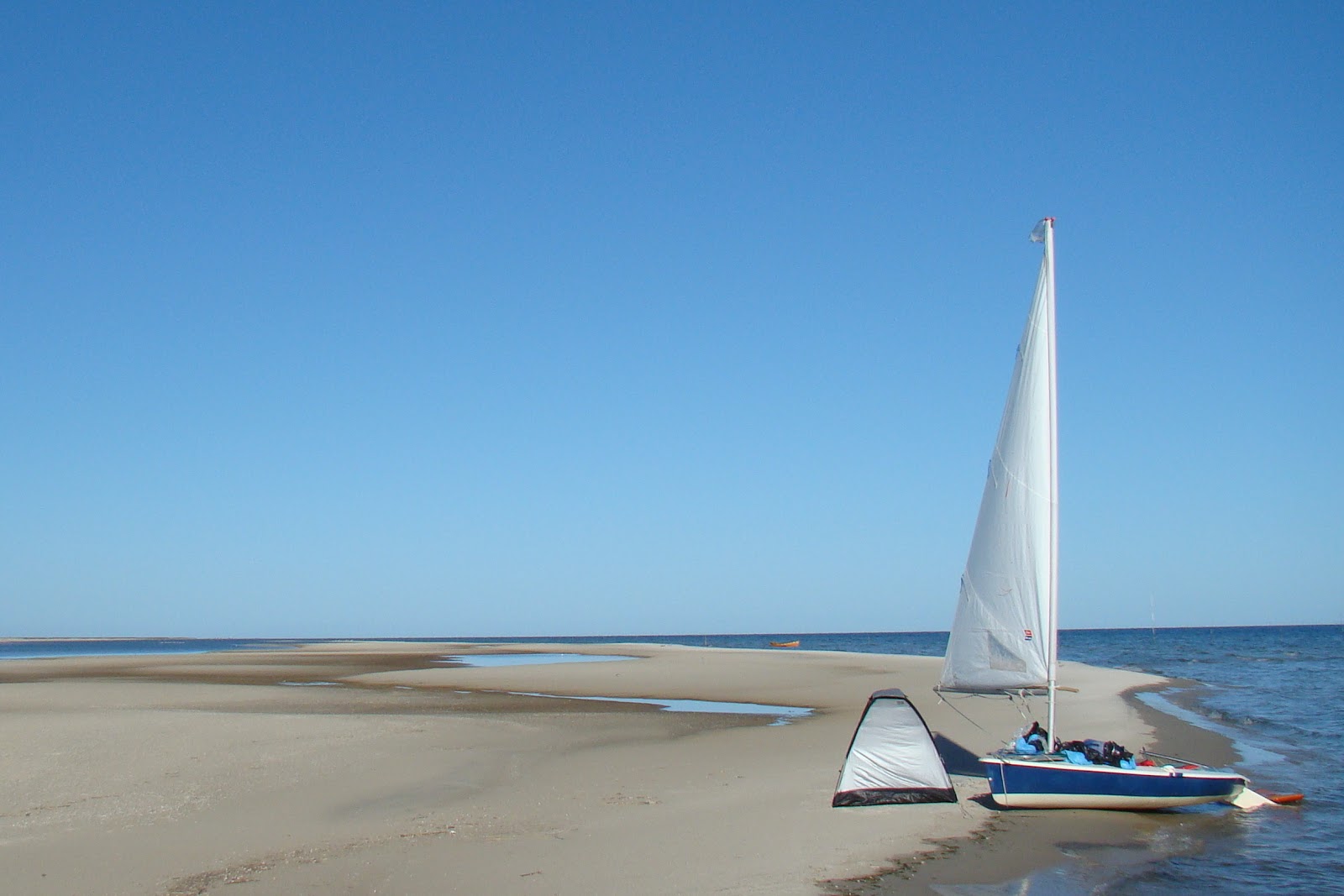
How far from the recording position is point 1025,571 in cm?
1510

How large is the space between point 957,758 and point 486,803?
9197mm

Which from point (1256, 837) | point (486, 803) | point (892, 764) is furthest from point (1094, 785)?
point (486, 803)

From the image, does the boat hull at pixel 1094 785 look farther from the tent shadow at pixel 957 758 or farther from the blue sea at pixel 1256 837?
the tent shadow at pixel 957 758

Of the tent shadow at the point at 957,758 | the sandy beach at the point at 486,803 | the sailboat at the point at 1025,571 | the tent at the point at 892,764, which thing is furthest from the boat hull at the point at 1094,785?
the tent shadow at the point at 957,758

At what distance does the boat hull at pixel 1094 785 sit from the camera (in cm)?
1323

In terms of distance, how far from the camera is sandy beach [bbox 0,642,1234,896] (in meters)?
10.2

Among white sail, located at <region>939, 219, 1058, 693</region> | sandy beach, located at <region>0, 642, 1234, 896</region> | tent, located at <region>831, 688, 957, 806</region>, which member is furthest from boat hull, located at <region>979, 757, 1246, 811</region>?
white sail, located at <region>939, 219, 1058, 693</region>

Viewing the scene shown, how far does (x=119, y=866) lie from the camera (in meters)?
10.1

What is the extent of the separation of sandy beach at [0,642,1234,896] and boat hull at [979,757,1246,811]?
253mm

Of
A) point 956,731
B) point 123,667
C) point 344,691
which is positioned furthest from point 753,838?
point 123,667

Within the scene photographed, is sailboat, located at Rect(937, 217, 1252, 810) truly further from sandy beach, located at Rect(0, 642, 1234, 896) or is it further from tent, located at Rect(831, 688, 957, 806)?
sandy beach, located at Rect(0, 642, 1234, 896)

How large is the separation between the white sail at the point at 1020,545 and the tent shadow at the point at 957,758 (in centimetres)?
168

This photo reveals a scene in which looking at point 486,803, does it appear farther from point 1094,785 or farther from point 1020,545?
point 1020,545

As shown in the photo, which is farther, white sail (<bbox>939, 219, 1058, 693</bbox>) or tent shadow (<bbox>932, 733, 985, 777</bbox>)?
tent shadow (<bbox>932, 733, 985, 777</bbox>)
